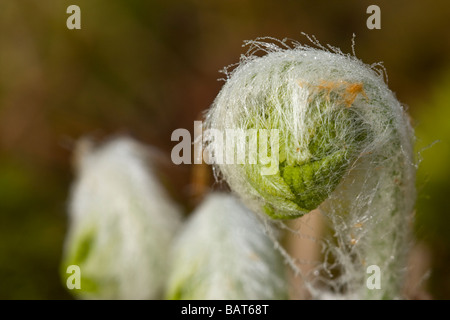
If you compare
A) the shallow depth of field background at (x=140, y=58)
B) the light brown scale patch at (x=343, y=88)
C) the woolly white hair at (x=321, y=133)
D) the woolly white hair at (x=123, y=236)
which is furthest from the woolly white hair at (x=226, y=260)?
the shallow depth of field background at (x=140, y=58)

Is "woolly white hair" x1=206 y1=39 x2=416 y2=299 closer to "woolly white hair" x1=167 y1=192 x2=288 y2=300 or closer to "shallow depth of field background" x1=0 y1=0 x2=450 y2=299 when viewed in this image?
"woolly white hair" x1=167 y1=192 x2=288 y2=300

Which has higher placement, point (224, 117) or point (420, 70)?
point (420, 70)

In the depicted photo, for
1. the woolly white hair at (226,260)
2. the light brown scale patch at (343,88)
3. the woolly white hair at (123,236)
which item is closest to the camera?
the light brown scale patch at (343,88)

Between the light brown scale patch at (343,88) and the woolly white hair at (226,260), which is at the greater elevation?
the light brown scale patch at (343,88)

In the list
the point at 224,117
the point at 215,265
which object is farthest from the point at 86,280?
the point at 224,117

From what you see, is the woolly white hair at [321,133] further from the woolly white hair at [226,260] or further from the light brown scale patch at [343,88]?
the woolly white hair at [226,260]

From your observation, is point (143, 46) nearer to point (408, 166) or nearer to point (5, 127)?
point (5, 127)

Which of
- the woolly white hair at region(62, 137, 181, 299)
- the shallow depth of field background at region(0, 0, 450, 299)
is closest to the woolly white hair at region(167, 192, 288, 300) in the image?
the woolly white hair at region(62, 137, 181, 299)
